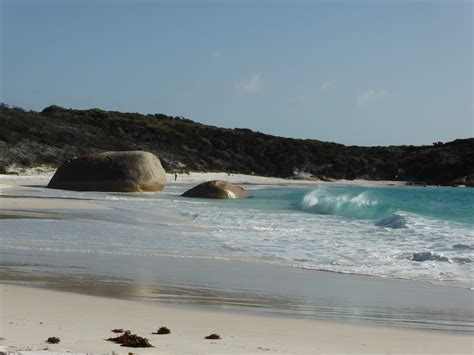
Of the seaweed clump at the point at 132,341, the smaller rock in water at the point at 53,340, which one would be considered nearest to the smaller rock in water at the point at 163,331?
the seaweed clump at the point at 132,341

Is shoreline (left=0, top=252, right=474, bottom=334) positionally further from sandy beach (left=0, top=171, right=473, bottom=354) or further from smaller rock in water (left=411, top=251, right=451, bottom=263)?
smaller rock in water (left=411, top=251, right=451, bottom=263)

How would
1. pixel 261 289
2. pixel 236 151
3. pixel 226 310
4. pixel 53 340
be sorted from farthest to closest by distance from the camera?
1. pixel 236 151
2. pixel 261 289
3. pixel 226 310
4. pixel 53 340

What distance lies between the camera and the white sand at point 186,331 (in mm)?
5797

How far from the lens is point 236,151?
8350cm

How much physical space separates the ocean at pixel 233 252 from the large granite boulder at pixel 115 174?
440 inches

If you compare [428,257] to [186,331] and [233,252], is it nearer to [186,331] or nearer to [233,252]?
[233,252]

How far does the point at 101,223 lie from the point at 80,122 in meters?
65.1

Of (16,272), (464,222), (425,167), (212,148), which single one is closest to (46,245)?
(16,272)

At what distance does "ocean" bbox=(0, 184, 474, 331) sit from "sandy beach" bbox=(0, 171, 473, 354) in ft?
0.20

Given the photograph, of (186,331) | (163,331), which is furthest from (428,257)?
(163,331)

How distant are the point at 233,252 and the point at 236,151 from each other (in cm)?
7014

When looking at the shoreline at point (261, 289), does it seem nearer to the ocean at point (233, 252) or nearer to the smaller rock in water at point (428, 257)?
the ocean at point (233, 252)

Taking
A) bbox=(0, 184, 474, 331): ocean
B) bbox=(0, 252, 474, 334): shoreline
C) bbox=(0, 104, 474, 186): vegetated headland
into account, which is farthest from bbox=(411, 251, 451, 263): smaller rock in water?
bbox=(0, 104, 474, 186): vegetated headland

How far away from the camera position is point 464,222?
22844 millimetres
